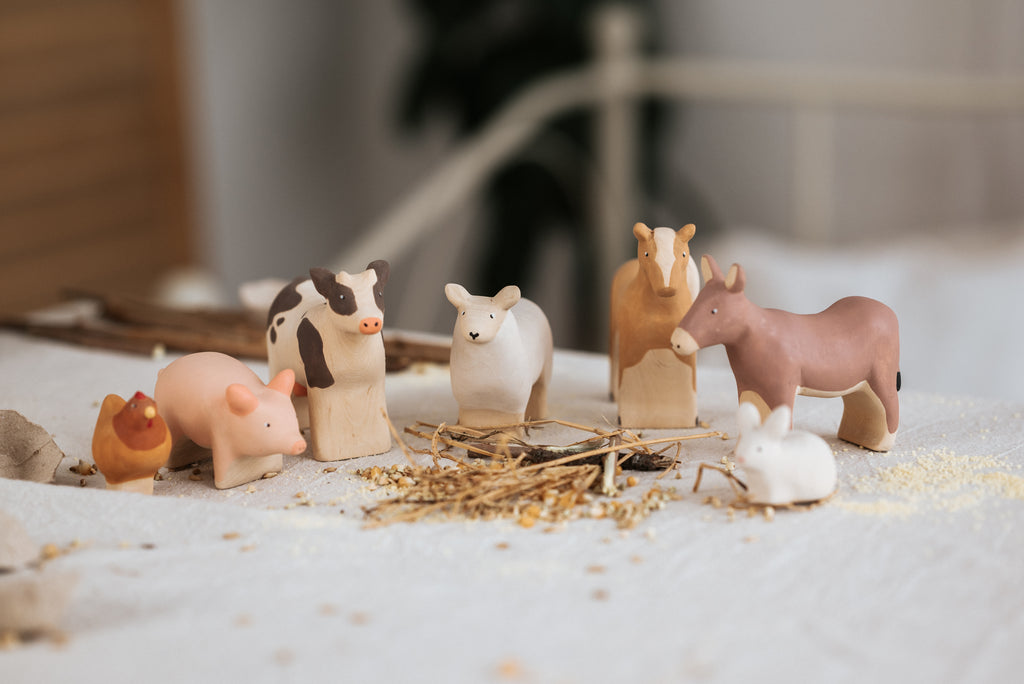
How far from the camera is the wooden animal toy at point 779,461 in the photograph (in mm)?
776

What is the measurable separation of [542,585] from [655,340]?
0.35 meters

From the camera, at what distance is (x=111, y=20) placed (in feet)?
9.18

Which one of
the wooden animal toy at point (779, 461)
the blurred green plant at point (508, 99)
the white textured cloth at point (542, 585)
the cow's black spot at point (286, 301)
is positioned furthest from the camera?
the blurred green plant at point (508, 99)

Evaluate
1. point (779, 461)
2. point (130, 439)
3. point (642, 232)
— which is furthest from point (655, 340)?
point (130, 439)

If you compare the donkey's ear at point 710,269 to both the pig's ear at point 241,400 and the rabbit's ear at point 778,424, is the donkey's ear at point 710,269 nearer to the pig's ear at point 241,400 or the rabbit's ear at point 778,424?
the rabbit's ear at point 778,424

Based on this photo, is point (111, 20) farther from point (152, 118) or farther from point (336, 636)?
point (336, 636)

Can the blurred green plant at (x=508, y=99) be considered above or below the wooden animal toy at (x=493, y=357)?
above

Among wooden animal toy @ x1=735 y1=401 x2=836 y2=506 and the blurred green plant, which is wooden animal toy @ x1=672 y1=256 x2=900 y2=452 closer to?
wooden animal toy @ x1=735 y1=401 x2=836 y2=506

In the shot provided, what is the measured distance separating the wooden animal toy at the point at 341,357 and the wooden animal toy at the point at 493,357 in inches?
3.0

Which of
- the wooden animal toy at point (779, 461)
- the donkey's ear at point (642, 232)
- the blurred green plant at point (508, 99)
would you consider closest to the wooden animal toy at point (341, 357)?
the donkey's ear at point (642, 232)

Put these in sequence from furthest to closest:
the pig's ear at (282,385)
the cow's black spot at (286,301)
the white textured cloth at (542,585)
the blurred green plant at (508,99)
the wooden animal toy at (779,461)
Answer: the blurred green plant at (508,99)
the cow's black spot at (286,301)
the pig's ear at (282,385)
the wooden animal toy at (779,461)
the white textured cloth at (542,585)

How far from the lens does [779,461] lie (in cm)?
78

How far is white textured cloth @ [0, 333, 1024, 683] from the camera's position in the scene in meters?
0.59

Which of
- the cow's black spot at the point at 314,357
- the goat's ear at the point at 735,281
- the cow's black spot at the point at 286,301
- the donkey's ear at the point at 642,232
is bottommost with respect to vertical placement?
the cow's black spot at the point at 314,357
